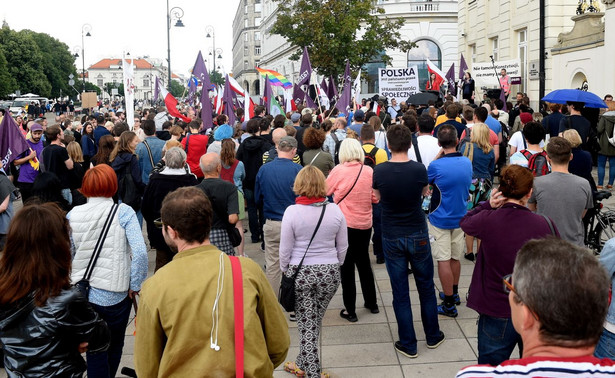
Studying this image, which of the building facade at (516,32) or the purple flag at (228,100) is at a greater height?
the building facade at (516,32)

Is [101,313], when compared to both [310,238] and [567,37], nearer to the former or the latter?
[310,238]

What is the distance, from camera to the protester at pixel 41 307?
121 inches

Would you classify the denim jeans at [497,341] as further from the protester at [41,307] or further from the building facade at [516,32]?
the building facade at [516,32]

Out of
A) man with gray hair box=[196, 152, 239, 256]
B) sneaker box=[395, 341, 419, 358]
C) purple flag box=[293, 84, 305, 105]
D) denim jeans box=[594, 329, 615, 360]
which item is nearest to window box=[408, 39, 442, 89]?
purple flag box=[293, 84, 305, 105]

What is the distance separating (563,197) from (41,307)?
3.97m

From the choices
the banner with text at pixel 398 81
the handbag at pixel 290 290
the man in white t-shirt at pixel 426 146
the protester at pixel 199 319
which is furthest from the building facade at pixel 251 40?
the protester at pixel 199 319

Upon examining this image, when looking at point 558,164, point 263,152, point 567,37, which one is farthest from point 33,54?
point 558,164

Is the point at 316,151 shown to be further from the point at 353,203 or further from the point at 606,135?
the point at 606,135

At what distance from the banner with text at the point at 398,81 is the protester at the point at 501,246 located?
566 inches

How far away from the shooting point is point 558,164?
509 cm

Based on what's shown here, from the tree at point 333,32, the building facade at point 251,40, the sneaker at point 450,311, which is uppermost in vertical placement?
the building facade at point 251,40

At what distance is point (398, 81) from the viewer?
1802 centimetres

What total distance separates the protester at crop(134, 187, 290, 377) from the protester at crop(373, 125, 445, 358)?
262cm

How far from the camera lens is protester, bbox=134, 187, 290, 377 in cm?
265
